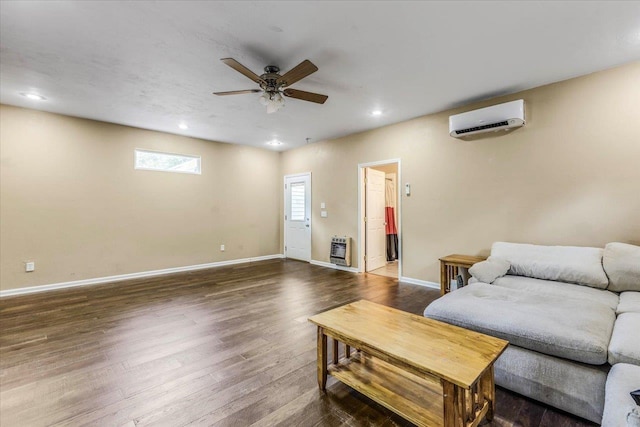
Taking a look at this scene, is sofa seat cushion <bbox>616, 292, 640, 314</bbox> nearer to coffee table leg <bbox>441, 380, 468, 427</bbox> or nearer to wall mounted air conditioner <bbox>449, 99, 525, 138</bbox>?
coffee table leg <bbox>441, 380, 468, 427</bbox>

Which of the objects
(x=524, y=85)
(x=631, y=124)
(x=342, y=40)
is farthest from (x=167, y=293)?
(x=631, y=124)

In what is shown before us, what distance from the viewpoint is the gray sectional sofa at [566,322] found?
1.55 m

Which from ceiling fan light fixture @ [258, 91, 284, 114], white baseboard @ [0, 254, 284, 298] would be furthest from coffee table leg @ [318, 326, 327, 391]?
white baseboard @ [0, 254, 284, 298]

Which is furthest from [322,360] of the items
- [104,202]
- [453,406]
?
[104,202]

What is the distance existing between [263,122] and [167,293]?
3203 mm

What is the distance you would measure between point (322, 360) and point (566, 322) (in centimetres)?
166

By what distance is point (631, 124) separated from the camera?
2.94 m

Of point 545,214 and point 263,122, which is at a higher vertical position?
point 263,122

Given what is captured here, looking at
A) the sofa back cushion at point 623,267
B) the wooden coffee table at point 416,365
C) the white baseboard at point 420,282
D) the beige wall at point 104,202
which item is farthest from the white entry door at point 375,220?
the wooden coffee table at point 416,365

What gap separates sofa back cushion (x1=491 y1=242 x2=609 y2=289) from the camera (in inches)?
105

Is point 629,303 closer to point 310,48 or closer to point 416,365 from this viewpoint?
point 416,365

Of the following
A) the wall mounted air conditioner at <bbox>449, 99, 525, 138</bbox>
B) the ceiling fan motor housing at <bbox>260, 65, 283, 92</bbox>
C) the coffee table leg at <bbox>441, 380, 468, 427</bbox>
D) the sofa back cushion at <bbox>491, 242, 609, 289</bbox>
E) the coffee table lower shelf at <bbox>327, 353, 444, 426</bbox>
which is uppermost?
the ceiling fan motor housing at <bbox>260, 65, 283, 92</bbox>

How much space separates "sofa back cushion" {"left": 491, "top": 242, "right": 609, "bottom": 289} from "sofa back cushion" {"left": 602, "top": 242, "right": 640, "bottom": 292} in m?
0.06

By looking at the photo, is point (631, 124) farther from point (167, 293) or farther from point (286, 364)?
point (167, 293)
